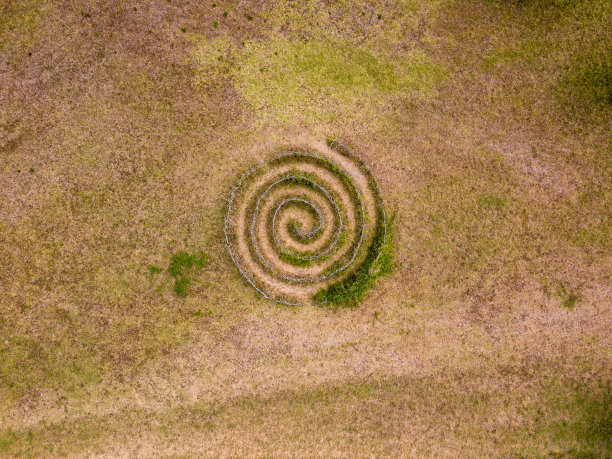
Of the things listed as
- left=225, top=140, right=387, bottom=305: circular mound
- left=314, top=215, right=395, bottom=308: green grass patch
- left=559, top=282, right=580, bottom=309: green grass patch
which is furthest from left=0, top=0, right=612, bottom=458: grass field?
left=225, top=140, right=387, bottom=305: circular mound

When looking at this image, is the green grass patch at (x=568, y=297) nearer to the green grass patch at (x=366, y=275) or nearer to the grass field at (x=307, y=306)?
the grass field at (x=307, y=306)

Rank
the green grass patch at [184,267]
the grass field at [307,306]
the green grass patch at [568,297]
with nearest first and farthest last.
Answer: the grass field at [307,306] < the green grass patch at [184,267] < the green grass patch at [568,297]

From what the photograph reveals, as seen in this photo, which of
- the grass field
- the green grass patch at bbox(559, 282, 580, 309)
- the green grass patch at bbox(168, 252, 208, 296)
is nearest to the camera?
the grass field

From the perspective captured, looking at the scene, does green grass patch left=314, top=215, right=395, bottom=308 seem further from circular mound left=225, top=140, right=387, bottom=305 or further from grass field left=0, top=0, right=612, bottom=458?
grass field left=0, top=0, right=612, bottom=458

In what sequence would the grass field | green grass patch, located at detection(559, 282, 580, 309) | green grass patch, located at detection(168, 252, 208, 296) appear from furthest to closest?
green grass patch, located at detection(559, 282, 580, 309), green grass patch, located at detection(168, 252, 208, 296), the grass field

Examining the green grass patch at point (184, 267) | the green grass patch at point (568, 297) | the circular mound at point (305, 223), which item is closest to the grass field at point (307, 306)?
the green grass patch at point (184, 267)

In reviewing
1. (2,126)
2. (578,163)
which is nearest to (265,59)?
(2,126)

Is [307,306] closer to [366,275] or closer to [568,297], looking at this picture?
[366,275]
